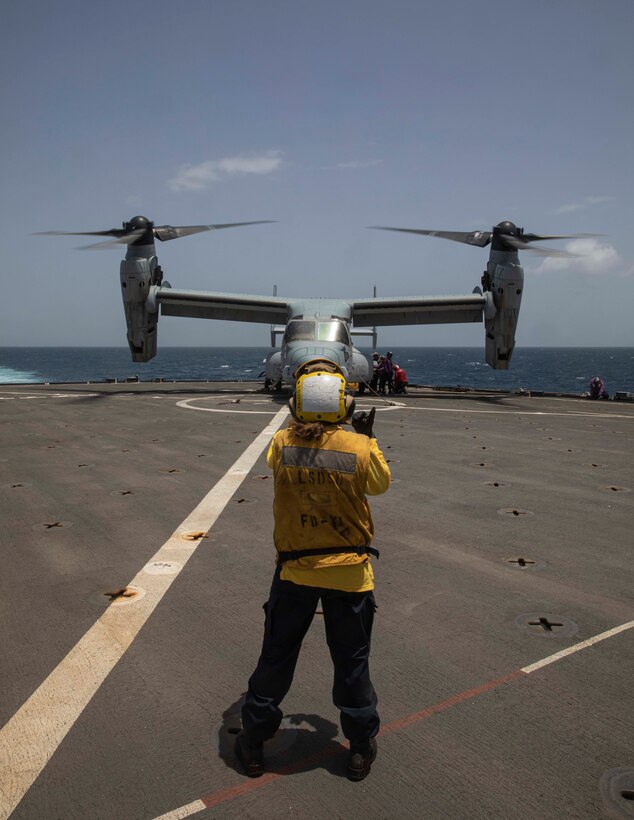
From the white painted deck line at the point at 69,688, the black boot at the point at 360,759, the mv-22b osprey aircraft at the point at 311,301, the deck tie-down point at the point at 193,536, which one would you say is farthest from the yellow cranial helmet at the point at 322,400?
the mv-22b osprey aircraft at the point at 311,301

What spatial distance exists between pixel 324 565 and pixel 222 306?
27.6m

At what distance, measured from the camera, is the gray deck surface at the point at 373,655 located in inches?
109

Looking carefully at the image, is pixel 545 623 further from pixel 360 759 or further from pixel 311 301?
pixel 311 301

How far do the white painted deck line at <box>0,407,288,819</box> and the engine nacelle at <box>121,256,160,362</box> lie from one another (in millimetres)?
23309

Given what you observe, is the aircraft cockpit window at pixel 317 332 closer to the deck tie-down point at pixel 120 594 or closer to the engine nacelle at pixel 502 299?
the engine nacelle at pixel 502 299

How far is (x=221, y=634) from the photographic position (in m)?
4.23

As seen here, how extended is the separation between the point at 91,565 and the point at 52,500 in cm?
272

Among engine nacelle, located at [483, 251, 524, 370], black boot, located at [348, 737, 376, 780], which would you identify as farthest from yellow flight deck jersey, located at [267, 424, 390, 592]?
engine nacelle, located at [483, 251, 524, 370]

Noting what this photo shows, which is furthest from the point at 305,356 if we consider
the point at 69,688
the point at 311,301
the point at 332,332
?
the point at 69,688

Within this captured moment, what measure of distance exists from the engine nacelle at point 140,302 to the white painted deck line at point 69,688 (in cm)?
2331

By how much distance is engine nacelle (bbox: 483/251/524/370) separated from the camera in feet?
87.6

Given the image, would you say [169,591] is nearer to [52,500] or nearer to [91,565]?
A: [91,565]

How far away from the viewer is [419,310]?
29812 mm

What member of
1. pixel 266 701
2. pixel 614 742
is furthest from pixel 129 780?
pixel 614 742
